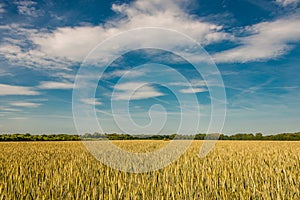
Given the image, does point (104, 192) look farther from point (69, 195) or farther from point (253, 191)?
point (253, 191)

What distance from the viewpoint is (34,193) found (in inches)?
132

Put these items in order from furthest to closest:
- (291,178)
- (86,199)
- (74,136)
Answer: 1. (74,136)
2. (291,178)
3. (86,199)

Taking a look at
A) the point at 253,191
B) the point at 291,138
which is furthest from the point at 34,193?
the point at 291,138

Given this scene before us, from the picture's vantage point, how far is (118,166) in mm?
5512

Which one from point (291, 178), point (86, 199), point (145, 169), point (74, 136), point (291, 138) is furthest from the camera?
point (291, 138)

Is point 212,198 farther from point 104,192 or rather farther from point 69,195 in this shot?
point 69,195

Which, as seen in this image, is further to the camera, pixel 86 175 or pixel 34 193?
pixel 86 175

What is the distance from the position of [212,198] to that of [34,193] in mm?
2101

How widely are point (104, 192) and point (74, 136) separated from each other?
28.6 m

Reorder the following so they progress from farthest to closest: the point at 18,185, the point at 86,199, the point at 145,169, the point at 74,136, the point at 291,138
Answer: the point at 291,138, the point at 74,136, the point at 145,169, the point at 18,185, the point at 86,199

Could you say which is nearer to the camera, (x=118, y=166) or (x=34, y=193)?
(x=34, y=193)

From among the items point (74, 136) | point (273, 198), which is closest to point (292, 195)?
point (273, 198)

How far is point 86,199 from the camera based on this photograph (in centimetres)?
313

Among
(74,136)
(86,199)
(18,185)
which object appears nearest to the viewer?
(86,199)
